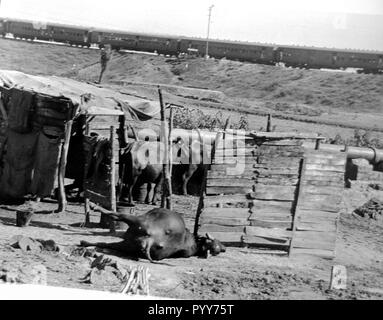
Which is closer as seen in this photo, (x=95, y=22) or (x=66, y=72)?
(x=95, y=22)

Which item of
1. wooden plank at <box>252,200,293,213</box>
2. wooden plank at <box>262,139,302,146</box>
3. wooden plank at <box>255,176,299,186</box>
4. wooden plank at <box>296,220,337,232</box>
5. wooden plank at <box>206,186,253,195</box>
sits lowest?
wooden plank at <box>296,220,337,232</box>

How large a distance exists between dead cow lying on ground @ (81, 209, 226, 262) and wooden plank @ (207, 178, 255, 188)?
1.10 metres

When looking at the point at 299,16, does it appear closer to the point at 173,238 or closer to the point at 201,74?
the point at 173,238

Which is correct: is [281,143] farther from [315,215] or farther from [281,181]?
[315,215]

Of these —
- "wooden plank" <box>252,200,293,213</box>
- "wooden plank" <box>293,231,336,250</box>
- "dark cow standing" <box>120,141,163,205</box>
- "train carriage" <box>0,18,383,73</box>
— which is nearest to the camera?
"wooden plank" <box>252,200,293,213</box>

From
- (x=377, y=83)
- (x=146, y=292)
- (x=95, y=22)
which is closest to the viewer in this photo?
(x=146, y=292)

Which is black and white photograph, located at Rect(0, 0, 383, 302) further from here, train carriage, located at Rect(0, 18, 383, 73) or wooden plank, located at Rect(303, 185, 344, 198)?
train carriage, located at Rect(0, 18, 383, 73)

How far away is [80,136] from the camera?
579 inches

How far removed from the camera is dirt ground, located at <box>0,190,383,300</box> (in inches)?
341

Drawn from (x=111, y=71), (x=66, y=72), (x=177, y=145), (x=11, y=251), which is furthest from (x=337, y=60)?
(x=11, y=251)

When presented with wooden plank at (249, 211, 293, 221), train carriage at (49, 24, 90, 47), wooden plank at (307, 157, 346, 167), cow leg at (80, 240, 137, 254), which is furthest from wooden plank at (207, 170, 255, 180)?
train carriage at (49, 24, 90, 47)

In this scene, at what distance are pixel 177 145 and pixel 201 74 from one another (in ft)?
108

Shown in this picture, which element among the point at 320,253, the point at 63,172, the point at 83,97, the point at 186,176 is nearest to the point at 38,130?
the point at 83,97

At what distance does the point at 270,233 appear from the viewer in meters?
11.4
